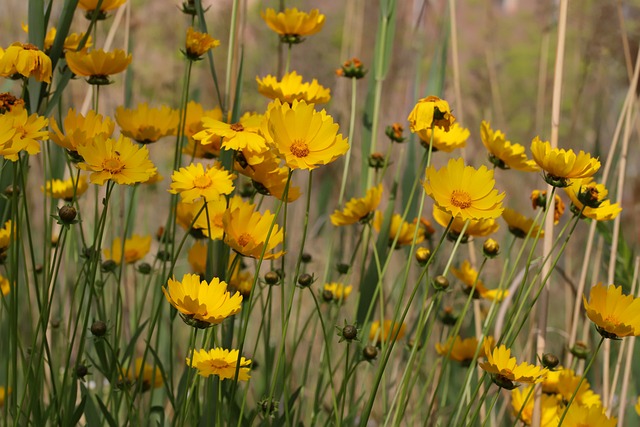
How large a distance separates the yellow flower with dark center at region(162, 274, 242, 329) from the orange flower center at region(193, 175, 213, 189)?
0.07 m

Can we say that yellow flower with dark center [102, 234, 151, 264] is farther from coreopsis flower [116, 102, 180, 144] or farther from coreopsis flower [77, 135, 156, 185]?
coreopsis flower [77, 135, 156, 185]

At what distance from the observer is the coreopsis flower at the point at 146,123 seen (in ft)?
2.47

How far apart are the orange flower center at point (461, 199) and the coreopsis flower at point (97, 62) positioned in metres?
0.33

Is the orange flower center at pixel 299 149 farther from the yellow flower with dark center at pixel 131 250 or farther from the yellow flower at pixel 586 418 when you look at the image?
the yellow flower with dark center at pixel 131 250

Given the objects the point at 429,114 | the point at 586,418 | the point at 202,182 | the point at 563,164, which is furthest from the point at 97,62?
the point at 586,418

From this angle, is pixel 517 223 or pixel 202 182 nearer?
pixel 202 182

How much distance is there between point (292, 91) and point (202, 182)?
0.21 metres

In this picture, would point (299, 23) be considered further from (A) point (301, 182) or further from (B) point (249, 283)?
(A) point (301, 182)

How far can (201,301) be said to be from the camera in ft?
1.97

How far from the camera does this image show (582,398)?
845 millimetres

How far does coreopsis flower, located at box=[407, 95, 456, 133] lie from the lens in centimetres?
68

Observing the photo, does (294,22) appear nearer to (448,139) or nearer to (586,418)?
(448,139)

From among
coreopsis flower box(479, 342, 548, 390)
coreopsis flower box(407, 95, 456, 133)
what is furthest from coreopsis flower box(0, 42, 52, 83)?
coreopsis flower box(479, 342, 548, 390)

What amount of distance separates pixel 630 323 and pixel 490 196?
157 millimetres
